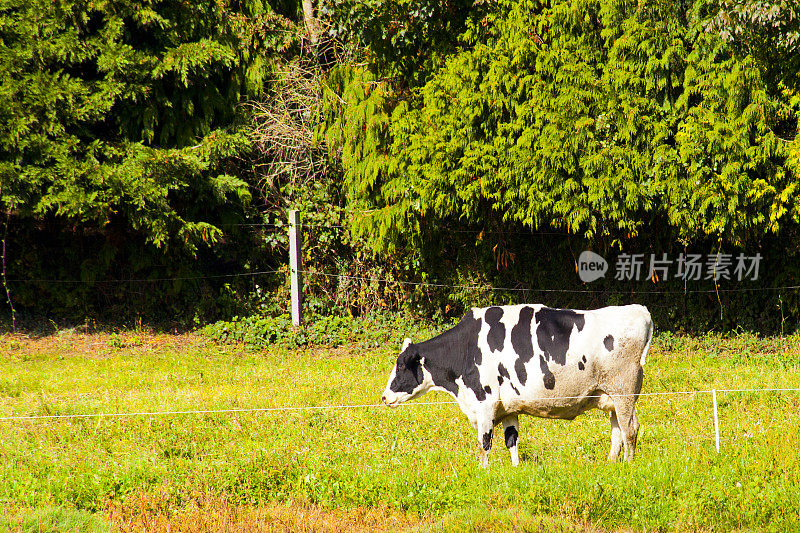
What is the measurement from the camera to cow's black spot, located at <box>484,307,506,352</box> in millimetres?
7551

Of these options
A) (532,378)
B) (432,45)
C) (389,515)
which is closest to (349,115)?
(432,45)

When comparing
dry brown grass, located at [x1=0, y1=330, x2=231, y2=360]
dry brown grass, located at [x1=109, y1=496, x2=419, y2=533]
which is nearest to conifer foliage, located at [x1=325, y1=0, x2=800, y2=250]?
dry brown grass, located at [x1=0, y1=330, x2=231, y2=360]

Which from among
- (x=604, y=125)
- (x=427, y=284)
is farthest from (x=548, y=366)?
(x=427, y=284)

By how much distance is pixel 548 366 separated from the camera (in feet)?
24.3

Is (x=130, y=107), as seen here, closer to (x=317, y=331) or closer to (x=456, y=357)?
(x=317, y=331)

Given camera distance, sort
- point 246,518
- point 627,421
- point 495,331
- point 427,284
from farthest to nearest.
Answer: point 427,284 < point 495,331 < point 627,421 < point 246,518

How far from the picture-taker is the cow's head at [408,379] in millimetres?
7851

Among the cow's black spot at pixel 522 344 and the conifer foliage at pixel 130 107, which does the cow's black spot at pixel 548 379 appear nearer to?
the cow's black spot at pixel 522 344

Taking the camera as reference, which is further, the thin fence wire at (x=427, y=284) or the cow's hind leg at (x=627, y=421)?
the thin fence wire at (x=427, y=284)

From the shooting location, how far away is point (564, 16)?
493 inches

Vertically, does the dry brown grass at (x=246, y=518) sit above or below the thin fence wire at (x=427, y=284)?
below

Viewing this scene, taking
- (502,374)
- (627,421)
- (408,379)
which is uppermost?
(502,374)

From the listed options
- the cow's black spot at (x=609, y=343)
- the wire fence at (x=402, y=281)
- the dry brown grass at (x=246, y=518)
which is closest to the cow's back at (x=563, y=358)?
the cow's black spot at (x=609, y=343)

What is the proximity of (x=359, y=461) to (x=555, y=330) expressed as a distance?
227cm
